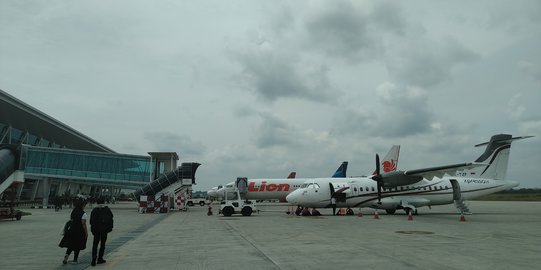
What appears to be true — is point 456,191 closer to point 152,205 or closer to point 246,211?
point 246,211

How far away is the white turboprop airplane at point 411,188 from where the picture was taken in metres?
32.4

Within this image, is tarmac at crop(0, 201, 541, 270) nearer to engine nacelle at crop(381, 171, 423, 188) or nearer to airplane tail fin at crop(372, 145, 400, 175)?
engine nacelle at crop(381, 171, 423, 188)

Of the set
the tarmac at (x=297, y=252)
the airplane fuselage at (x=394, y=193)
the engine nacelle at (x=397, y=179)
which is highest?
the engine nacelle at (x=397, y=179)

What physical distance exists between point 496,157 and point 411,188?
26.9 feet

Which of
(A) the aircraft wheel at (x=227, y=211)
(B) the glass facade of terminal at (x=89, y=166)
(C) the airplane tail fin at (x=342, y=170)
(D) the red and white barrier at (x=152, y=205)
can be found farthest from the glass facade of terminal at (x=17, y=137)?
(C) the airplane tail fin at (x=342, y=170)

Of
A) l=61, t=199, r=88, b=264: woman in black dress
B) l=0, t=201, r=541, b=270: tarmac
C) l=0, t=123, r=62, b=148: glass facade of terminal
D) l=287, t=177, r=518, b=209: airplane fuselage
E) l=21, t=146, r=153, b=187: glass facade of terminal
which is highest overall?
l=0, t=123, r=62, b=148: glass facade of terminal

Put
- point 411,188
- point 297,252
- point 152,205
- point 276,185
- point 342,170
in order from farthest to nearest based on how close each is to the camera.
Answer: point 342,170 < point 276,185 < point 152,205 < point 411,188 < point 297,252

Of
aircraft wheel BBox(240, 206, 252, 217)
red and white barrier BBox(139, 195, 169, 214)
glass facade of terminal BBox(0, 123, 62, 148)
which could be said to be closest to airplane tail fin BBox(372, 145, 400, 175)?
aircraft wheel BBox(240, 206, 252, 217)

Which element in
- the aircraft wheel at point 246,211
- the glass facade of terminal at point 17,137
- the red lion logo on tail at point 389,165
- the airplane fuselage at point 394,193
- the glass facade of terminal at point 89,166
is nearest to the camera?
the airplane fuselage at point 394,193

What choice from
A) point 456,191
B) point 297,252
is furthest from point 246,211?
point 297,252

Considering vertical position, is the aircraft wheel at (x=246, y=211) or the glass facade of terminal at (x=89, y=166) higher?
the glass facade of terminal at (x=89, y=166)

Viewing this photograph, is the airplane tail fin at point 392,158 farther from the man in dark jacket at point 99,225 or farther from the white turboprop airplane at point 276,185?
the man in dark jacket at point 99,225

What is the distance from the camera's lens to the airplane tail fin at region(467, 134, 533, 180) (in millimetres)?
34406

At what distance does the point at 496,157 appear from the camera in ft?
114
